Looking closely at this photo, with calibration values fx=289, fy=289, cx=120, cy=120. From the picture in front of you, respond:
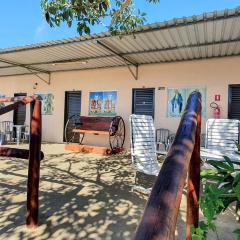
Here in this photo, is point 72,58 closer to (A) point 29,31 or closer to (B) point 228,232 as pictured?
(A) point 29,31

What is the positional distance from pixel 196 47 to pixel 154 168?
4.92m

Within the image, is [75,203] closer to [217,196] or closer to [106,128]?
[217,196]

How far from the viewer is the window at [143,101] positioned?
33.7 ft

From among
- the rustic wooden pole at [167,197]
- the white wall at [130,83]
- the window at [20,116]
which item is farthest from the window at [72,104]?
the rustic wooden pole at [167,197]

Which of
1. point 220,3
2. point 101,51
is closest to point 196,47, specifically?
point 220,3

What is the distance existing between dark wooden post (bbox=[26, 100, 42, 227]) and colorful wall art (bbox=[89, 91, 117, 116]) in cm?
780

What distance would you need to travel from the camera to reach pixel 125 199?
414 centimetres

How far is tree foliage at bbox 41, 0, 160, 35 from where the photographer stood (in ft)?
12.0

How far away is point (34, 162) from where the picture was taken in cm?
299

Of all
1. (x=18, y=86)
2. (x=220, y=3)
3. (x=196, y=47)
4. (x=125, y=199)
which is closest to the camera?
(x=125, y=199)

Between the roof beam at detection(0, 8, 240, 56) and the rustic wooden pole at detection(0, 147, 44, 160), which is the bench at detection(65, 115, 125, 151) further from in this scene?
the rustic wooden pole at detection(0, 147, 44, 160)

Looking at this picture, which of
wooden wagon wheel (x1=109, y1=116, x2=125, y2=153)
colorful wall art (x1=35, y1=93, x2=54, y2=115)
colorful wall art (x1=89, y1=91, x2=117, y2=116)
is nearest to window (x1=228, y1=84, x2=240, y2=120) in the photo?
wooden wagon wheel (x1=109, y1=116, x2=125, y2=153)

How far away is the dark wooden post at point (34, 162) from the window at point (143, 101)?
7458 mm

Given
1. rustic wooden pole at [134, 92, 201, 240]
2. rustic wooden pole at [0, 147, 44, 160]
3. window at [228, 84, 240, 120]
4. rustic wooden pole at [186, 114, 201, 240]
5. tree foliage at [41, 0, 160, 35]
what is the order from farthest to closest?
window at [228, 84, 240, 120] → tree foliage at [41, 0, 160, 35] → rustic wooden pole at [0, 147, 44, 160] → rustic wooden pole at [186, 114, 201, 240] → rustic wooden pole at [134, 92, 201, 240]
